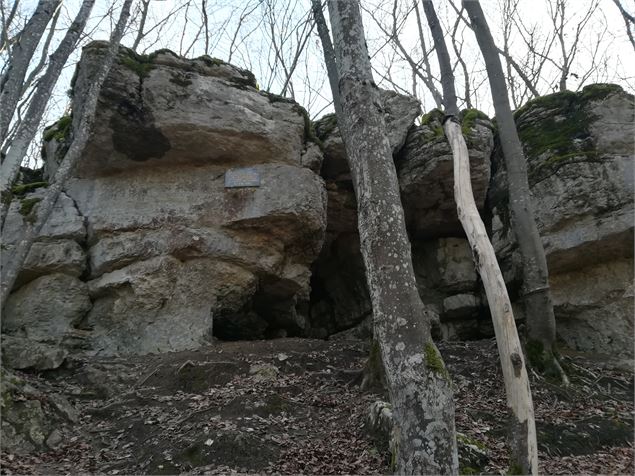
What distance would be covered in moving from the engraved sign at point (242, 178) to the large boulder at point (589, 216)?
18.4 ft

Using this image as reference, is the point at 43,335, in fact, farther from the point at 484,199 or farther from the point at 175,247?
the point at 484,199

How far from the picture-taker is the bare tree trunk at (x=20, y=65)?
6.78m

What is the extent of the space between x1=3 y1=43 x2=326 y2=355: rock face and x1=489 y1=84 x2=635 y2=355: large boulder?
4.54m

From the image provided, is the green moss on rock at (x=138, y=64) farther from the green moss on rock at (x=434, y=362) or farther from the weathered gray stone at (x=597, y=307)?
the weathered gray stone at (x=597, y=307)

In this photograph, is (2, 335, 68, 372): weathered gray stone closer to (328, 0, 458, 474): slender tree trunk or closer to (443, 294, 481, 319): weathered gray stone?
(328, 0, 458, 474): slender tree trunk

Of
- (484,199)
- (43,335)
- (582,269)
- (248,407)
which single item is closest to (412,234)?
(484,199)

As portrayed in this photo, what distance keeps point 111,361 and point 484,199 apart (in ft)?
28.2

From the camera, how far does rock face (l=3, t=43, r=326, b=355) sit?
9133mm

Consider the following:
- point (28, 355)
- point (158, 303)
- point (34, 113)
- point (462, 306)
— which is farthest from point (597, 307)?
point (34, 113)

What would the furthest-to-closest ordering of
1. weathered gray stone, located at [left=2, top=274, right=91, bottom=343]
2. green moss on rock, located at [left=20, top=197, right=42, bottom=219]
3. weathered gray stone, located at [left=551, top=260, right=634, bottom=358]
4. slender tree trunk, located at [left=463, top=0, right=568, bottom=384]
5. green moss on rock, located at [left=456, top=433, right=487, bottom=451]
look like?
green moss on rock, located at [left=20, top=197, right=42, bottom=219] < weathered gray stone, located at [left=551, top=260, right=634, bottom=358] < weathered gray stone, located at [left=2, top=274, right=91, bottom=343] < slender tree trunk, located at [left=463, top=0, right=568, bottom=384] < green moss on rock, located at [left=456, top=433, right=487, bottom=451]

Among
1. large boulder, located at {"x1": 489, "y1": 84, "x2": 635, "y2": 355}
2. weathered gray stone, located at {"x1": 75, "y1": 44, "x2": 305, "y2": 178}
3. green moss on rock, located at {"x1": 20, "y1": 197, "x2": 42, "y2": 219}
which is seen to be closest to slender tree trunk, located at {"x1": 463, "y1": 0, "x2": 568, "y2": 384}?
large boulder, located at {"x1": 489, "y1": 84, "x2": 635, "y2": 355}

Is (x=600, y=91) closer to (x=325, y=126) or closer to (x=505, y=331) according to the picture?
(x=325, y=126)

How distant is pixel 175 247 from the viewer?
9.55 m

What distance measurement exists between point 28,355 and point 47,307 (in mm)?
1786
